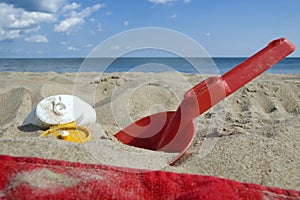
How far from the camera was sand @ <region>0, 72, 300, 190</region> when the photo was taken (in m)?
1.26

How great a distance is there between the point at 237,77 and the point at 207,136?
46 cm

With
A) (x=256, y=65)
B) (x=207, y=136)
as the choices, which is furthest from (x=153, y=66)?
(x=256, y=65)

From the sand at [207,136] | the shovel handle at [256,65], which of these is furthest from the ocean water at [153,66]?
the sand at [207,136]

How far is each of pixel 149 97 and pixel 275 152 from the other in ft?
5.92

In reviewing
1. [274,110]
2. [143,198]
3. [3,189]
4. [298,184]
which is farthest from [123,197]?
[274,110]

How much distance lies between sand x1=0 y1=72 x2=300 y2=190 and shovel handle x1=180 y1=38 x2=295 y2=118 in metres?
0.23

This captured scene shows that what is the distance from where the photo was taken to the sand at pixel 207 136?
1.26 metres

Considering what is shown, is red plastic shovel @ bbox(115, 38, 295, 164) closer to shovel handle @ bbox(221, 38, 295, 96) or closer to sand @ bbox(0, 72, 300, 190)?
shovel handle @ bbox(221, 38, 295, 96)

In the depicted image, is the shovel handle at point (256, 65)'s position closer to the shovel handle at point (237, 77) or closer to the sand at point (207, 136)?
the shovel handle at point (237, 77)

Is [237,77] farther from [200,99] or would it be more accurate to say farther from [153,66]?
[153,66]

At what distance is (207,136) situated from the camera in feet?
6.42

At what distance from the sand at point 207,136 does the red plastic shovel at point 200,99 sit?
0.10 metres

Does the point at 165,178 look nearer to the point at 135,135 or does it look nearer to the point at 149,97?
the point at 135,135

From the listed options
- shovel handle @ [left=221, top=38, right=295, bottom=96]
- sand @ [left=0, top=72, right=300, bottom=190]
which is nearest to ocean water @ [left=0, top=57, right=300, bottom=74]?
shovel handle @ [left=221, top=38, right=295, bottom=96]
